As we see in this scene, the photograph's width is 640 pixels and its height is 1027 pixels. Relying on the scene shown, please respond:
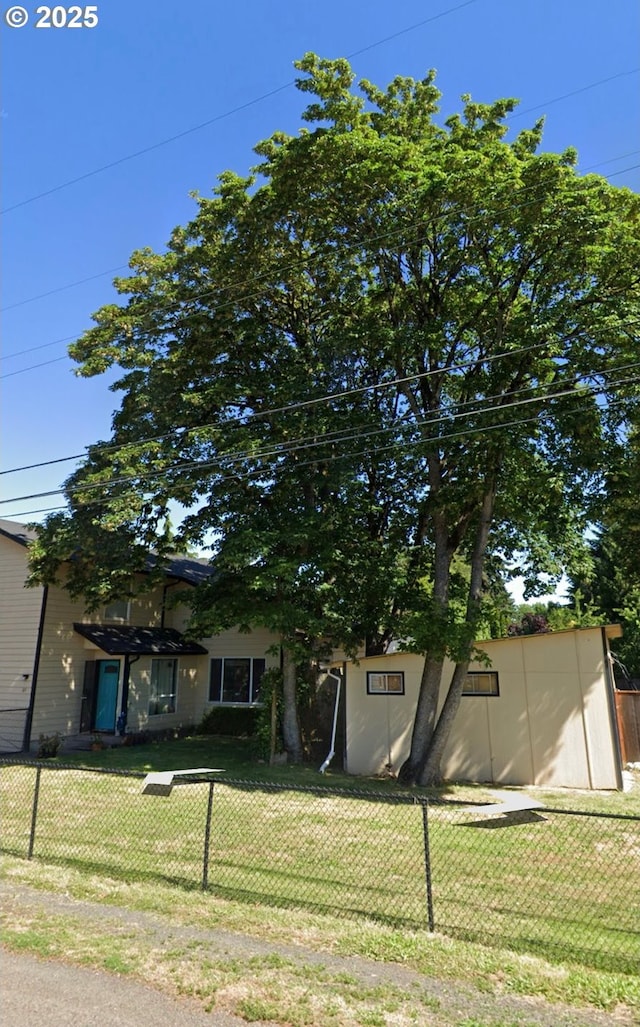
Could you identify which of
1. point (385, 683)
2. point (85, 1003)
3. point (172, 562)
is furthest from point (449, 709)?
point (172, 562)

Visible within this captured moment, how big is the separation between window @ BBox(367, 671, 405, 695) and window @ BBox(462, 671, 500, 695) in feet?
4.87

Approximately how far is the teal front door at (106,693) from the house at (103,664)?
3 centimetres

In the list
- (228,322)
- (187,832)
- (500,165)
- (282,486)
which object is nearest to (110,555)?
(282,486)

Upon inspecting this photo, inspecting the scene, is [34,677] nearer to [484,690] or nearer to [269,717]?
[269,717]

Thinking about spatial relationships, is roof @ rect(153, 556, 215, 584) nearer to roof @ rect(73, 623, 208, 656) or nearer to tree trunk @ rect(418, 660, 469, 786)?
roof @ rect(73, 623, 208, 656)

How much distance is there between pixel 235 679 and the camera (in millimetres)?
22172

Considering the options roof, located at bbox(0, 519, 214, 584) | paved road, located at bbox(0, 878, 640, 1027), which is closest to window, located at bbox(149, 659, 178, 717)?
roof, located at bbox(0, 519, 214, 584)

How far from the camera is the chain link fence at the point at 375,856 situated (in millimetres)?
5574

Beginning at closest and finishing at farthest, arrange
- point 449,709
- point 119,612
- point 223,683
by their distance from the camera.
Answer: point 449,709, point 119,612, point 223,683

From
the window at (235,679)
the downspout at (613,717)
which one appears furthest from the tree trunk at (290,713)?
the downspout at (613,717)

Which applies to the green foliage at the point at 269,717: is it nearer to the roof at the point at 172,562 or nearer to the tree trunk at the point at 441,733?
the roof at the point at 172,562

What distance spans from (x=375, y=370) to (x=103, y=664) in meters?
12.7

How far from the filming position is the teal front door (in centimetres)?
1945

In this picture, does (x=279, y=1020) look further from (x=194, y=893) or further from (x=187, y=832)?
(x=187, y=832)
